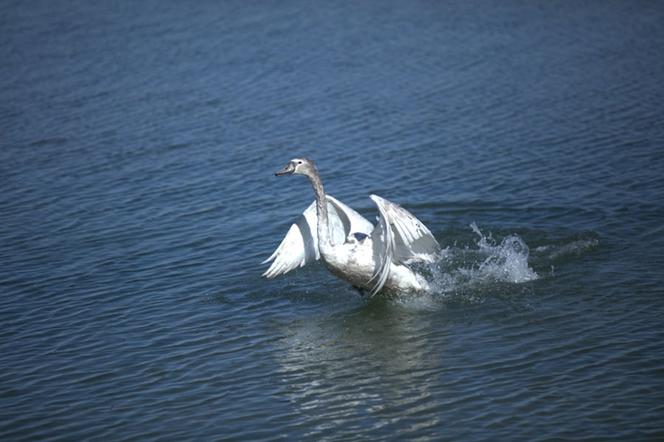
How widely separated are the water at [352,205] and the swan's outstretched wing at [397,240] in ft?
1.94

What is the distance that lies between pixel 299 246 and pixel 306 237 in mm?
166

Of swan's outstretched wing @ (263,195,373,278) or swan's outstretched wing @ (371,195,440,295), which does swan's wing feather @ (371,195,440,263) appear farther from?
swan's outstretched wing @ (263,195,373,278)

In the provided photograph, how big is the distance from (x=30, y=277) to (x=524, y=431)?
8040mm

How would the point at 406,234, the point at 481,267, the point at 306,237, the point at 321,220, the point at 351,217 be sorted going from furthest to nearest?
the point at 481,267, the point at 306,237, the point at 351,217, the point at 321,220, the point at 406,234

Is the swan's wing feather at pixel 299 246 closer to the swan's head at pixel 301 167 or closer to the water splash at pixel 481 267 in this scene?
the swan's head at pixel 301 167

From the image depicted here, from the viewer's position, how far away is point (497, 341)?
10695 mm

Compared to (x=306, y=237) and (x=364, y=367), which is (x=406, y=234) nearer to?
(x=364, y=367)

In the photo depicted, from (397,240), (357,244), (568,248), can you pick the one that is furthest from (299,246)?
(568,248)

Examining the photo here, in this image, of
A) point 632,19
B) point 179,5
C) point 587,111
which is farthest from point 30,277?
point 179,5

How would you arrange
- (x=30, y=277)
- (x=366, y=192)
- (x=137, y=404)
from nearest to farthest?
1. (x=137, y=404)
2. (x=30, y=277)
3. (x=366, y=192)

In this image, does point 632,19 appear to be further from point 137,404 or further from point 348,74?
point 137,404

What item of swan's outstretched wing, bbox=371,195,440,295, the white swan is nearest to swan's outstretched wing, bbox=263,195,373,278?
the white swan

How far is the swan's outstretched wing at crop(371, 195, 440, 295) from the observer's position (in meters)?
10.9

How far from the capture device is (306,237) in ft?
40.9
